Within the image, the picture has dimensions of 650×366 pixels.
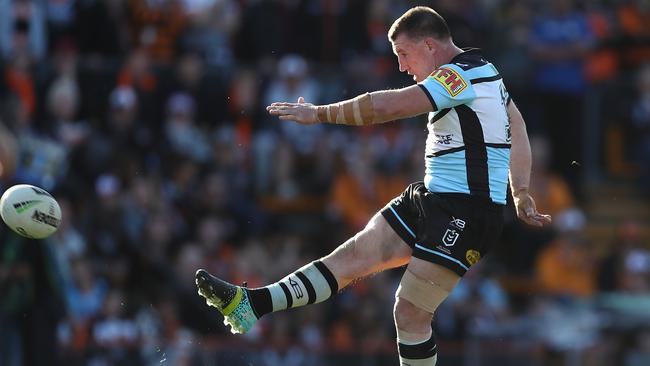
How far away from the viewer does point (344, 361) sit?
14.2 meters

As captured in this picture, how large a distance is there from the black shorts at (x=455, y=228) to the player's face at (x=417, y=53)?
813 millimetres

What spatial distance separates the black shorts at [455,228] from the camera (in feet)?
28.9

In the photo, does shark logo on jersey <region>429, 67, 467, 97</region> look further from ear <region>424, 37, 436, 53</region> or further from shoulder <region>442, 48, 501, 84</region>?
ear <region>424, 37, 436, 53</region>

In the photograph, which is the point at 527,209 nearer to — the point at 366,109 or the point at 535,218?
the point at 535,218

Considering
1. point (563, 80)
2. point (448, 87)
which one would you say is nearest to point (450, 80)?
point (448, 87)

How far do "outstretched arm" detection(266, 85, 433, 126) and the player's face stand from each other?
492 millimetres

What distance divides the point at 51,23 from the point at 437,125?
7638 mm

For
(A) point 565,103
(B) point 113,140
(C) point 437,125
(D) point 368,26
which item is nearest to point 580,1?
(A) point 565,103

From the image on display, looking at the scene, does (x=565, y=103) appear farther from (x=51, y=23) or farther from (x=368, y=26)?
(x=51, y=23)

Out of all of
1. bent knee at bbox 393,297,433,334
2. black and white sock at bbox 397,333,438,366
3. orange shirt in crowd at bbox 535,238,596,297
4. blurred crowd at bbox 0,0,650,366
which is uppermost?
bent knee at bbox 393,297,433,334

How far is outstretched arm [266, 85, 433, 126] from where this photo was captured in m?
8.43

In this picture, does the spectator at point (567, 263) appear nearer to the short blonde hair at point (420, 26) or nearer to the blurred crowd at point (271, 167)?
the blurred crowd at point (271, 167)

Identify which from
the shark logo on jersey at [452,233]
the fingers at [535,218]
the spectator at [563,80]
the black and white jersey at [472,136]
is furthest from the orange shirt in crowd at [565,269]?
the shark logo on jersey at [452,233]

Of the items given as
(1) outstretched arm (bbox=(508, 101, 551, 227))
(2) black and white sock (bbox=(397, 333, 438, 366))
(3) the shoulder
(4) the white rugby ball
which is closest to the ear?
(3) the shoulder
